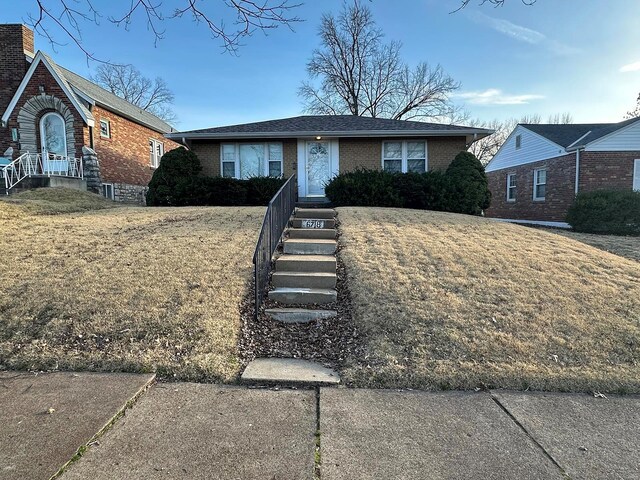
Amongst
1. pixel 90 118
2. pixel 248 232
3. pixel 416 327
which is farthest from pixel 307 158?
pixel 416 327

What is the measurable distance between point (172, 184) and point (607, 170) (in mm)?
16829

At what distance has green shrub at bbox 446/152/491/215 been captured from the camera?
1252 cm

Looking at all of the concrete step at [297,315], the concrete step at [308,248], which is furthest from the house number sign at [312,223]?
the concrete step at [297,315]

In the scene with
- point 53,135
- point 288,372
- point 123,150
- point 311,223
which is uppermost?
point 53,135

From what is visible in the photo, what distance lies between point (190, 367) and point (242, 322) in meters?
1.07

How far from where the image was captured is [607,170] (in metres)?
16.2

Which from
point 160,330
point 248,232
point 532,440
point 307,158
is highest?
point 307,158

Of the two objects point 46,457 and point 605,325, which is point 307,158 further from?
point 46,457

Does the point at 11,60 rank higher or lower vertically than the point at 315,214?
higher

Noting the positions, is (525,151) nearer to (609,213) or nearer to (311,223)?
(609,213)

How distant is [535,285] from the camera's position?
5695mm

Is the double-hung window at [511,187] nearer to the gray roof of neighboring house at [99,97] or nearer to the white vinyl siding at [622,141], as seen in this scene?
the white vinyl siding at [622,141]

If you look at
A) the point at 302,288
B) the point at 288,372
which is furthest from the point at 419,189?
the point at 288,372

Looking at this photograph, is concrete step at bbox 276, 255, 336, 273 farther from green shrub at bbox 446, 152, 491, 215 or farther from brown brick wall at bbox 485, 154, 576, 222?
brown brick wall at bbox 485, 154, 576, 222
